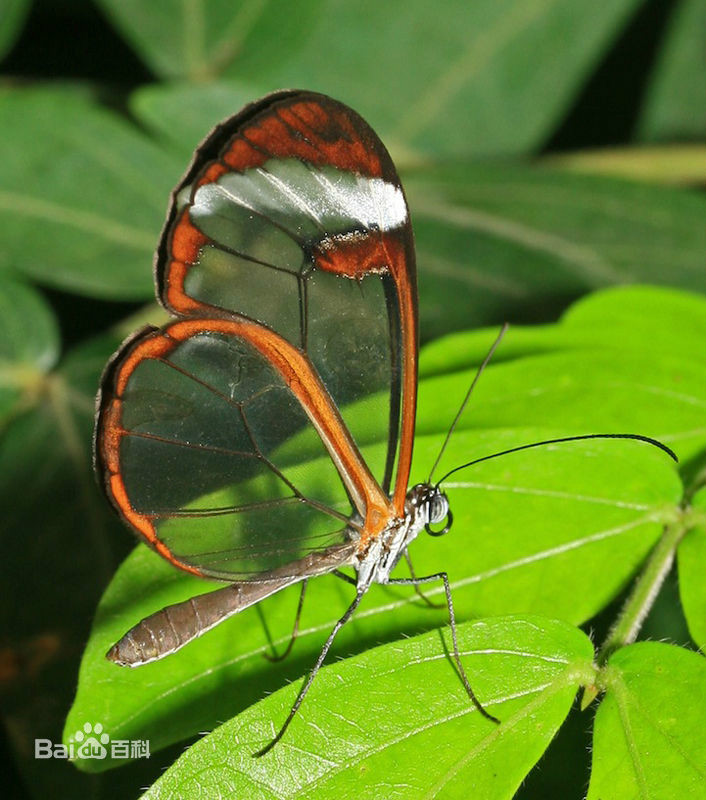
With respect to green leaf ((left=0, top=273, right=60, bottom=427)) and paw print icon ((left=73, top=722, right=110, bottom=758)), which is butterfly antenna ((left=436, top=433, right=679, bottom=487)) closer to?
paw print icon ((left=73, top=722, right=110, bottom=758))

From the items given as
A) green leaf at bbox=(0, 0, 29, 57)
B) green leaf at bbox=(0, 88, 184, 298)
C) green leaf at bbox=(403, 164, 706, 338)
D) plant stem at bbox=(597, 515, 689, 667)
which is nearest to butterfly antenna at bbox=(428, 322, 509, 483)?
plant stem at bbox=(597, 515, 689, 667)

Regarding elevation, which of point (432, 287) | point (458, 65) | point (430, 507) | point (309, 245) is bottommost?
point (432, 287)

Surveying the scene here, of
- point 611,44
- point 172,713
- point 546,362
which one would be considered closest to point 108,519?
point 172,713

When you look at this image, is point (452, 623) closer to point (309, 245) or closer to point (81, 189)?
point (309, 245)

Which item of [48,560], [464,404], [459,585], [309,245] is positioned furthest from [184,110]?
[459,585]

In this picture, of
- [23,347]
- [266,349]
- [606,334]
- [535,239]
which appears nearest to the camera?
[266,349]

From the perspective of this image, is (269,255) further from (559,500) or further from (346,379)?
(559,500)

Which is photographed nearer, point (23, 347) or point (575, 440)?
point (575, 440)
